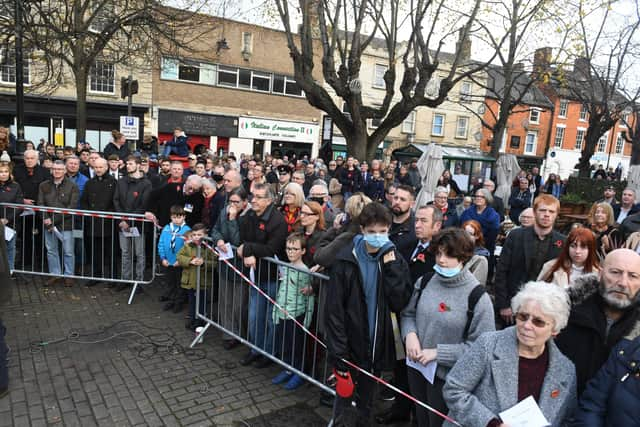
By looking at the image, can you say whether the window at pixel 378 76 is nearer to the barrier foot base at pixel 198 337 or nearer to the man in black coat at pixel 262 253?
the man in black coat at pixel 262 253

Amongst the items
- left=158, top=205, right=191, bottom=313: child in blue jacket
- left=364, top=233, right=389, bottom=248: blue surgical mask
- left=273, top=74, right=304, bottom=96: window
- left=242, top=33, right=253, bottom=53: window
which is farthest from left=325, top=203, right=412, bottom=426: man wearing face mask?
left=273, top=74, right=304, bottom=96: window

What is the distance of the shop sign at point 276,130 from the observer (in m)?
28.7

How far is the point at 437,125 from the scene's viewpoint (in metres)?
36.7

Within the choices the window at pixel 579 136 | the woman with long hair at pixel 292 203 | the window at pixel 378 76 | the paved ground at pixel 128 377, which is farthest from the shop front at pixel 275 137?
the window at pixel 579 136

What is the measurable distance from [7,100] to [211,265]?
22613 mm

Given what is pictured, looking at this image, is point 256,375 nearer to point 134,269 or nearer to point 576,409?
point 576,409

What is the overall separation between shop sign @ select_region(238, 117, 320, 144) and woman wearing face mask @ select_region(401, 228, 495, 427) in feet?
88.0

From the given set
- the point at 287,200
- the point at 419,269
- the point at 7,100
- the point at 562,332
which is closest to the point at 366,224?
the point at 419,269

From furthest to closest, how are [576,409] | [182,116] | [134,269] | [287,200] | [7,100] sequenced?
[182,116], [7,100], [134,269], [287,200], [576,409]

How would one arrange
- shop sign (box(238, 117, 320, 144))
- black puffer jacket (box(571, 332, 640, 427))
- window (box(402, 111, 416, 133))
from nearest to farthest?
black puffer jacket (box(571, 332, 640, 427)), shop sign (box(238, 117, 320, 144)), window (box(402, 111, 416, 133))

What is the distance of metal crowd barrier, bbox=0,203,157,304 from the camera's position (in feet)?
21.0

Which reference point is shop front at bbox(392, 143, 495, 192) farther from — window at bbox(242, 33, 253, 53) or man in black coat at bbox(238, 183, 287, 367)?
man in black coat at bbox(238, 183, 287, 367)

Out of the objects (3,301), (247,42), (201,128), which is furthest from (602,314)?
(247,42)

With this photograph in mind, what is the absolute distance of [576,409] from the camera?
7.40 ft
